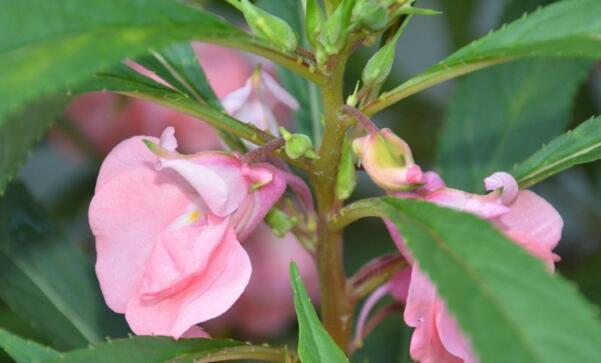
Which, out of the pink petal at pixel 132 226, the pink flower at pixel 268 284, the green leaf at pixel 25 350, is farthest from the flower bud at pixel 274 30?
the pink flower at pixel 268 284

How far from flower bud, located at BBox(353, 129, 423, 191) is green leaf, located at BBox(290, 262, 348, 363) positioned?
0.24 ft

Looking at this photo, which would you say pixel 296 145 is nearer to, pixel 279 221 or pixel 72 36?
pixel 279 221

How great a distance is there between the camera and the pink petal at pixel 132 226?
683 mm

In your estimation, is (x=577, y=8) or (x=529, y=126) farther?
(x=529, y=126)

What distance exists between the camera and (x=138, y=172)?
69 centimetres

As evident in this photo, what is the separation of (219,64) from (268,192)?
0.62 m

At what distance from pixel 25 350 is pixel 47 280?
0.26m

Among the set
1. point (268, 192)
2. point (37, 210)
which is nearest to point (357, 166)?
point (268, 192)

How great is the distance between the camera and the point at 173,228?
679 millimetres

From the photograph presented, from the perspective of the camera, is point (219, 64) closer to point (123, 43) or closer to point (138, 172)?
point (138, 172)

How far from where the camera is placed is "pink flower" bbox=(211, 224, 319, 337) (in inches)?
49.4

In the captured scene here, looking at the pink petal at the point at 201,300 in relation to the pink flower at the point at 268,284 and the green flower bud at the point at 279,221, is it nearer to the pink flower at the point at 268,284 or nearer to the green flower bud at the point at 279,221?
the green flower bud at the point at 279,221

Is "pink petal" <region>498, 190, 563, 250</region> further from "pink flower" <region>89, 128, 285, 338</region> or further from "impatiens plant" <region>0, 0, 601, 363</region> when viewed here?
→ "pink flower" <region>89, 128, 285, 338</region>

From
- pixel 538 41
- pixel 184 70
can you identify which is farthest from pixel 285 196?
pixel 538 41
